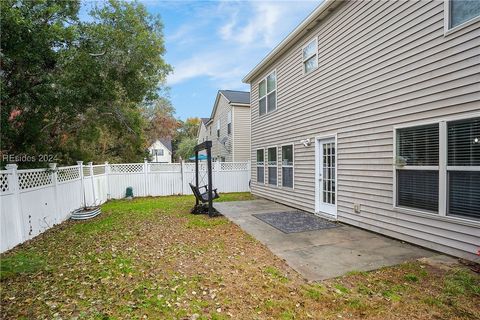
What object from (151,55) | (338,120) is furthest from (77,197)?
(338,120)

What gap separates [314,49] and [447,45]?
3829 millimetres

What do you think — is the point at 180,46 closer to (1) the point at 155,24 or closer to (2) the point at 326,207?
(1) the point at 155,24

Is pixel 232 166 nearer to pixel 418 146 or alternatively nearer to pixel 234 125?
pixel 234 125

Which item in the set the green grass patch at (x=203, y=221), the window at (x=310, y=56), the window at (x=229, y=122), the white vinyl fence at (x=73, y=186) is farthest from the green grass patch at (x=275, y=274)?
the window at (x=229, y=122)

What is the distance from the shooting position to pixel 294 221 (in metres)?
6.80

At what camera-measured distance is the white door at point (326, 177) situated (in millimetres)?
6887

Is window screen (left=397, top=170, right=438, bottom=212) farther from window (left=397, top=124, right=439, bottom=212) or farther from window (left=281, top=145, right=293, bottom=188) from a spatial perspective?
window (left=281, top=145, right=293, bottom=188)

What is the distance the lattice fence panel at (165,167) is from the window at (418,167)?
10.7 m

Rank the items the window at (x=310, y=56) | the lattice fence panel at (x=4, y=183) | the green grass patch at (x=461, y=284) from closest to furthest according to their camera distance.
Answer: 1. the green grass patch at (x=461, y=284)
2. the lattice fence panel at (x=4, y=183)
3. the window at (x=310, y=56)

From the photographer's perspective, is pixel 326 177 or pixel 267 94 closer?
pixel 326 177

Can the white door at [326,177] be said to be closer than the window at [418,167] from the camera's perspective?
No

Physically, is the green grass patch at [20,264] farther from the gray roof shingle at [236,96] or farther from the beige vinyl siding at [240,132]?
the gray roof shingle at [236,96]

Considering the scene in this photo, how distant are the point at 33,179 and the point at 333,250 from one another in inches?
243
